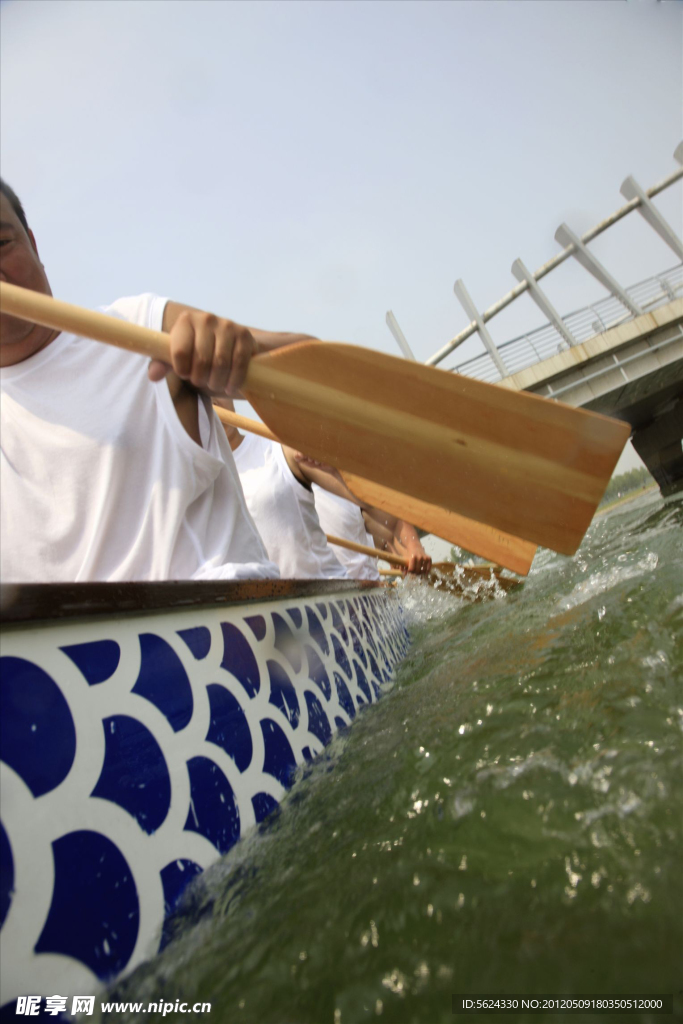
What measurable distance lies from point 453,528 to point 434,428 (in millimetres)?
1841

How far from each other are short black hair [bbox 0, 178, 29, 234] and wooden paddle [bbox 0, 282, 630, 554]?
0.96m

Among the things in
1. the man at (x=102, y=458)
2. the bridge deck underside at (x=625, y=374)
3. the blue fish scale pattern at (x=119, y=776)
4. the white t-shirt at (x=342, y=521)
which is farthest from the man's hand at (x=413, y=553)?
the bridge deck underside at (x=625, y=374)

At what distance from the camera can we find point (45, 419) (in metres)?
1.75

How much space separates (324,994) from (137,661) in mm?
573

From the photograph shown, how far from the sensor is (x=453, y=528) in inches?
142

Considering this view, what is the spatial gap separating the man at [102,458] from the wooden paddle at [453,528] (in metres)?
1.81

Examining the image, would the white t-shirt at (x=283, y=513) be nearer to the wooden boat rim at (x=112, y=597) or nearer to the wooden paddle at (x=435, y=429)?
the wooden paddle at (x=435, y=429)

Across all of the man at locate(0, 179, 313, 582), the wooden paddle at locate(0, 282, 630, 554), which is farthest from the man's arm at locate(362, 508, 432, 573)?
the man at locate(0, 179, 313, 582)

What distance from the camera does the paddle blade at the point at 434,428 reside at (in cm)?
176

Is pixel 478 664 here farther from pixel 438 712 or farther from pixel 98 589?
pixel 98 589

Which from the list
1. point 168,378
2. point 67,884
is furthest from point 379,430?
point 67,884

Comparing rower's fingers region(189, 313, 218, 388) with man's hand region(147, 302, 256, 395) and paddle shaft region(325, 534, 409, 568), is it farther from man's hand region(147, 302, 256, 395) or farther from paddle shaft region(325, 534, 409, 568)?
paddle shaft region(325, 534, 409, 568)

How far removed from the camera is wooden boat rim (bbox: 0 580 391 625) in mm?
850

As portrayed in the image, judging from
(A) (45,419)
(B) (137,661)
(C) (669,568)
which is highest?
(A) (45,419)
